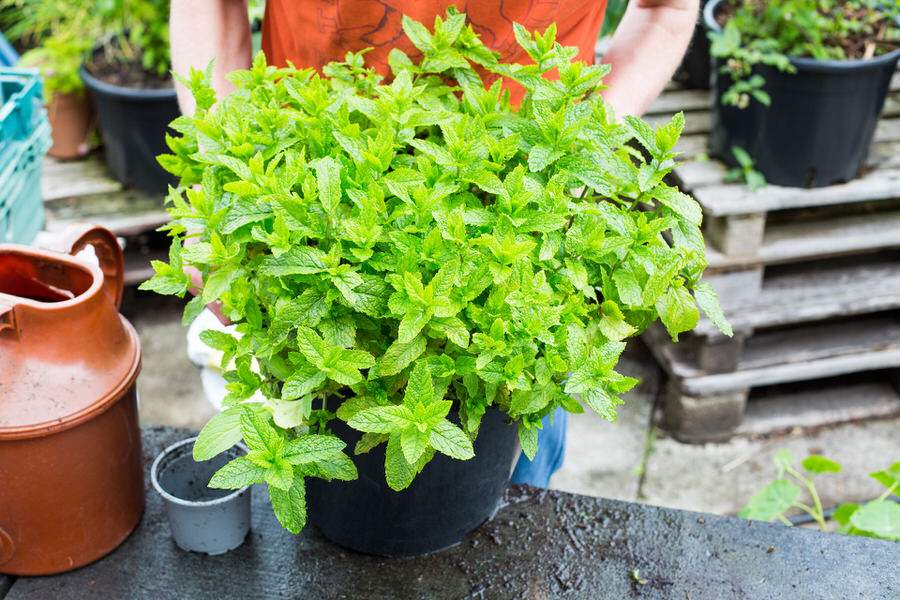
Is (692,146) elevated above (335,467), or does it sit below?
below

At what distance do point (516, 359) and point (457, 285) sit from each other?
0.11 metres

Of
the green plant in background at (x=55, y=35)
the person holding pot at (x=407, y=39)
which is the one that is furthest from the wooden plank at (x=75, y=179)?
the person holding pot at (x=407, y=39)

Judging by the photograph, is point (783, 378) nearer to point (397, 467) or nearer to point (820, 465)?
point (820, 465)

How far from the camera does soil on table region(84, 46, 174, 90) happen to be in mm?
3002

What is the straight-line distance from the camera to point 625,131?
1.07 metres

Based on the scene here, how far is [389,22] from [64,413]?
74cm

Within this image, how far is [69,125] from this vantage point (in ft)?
10.0

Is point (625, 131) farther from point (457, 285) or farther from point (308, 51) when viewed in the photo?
point (308, 51)

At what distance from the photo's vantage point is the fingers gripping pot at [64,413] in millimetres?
1129

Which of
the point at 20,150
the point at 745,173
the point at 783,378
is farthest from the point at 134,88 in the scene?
the point at 783,378

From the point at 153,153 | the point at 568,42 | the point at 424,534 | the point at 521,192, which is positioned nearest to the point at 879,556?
the point at 424,534

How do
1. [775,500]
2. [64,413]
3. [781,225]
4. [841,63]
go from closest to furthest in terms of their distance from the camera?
[64,413]
[775,500]
[841,63]
[781,225]

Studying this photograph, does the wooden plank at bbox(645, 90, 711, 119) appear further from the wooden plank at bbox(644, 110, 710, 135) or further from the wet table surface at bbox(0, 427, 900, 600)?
the wet table surface at bbox(0, 427, 900, 600)

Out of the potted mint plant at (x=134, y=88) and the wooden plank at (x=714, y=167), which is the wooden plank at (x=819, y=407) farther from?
the potted mint plant at (x=134, y=88)
